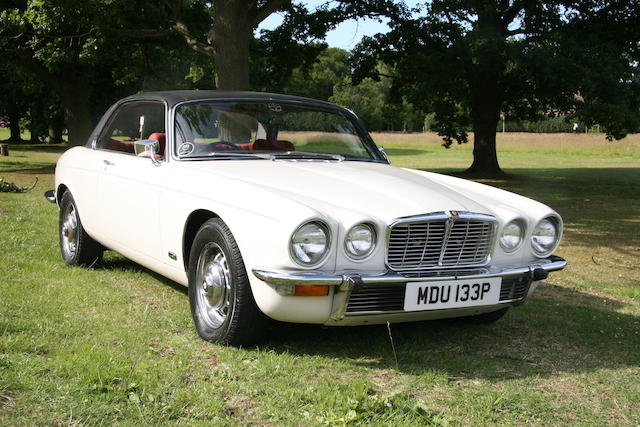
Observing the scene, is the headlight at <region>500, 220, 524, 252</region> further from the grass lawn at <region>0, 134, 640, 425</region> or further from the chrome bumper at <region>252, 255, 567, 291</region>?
the grass lawn at <region>0, 134, 640, 425</region>

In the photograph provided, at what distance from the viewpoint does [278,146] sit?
534 centimetres

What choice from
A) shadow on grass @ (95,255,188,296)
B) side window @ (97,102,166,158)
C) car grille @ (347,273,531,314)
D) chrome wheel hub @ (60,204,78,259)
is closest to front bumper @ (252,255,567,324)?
car grille @ (347,273,531,314)

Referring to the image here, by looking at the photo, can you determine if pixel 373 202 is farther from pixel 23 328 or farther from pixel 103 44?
pixel 103 44

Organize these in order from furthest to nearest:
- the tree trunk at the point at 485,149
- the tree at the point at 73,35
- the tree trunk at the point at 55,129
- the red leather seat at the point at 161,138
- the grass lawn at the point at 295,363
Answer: the tree trunk at the point at 55,129, the tree trunk at the point at 485,149, the tree at the point at 73,35, the red leather seat at the point at 161,138, the grass lawn at the point at 295,363

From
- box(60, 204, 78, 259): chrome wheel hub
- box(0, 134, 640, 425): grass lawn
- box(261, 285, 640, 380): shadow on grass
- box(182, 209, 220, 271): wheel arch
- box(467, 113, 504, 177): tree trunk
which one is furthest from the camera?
box(467, 113, 504, 177): tree trunk

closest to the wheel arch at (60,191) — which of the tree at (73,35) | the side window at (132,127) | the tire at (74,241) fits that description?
the tire at (74,241)

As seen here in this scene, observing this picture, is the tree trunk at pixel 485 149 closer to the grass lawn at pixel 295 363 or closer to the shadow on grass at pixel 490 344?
the grass lawn at pixel 295 363

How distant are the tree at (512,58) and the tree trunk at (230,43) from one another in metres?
6.81

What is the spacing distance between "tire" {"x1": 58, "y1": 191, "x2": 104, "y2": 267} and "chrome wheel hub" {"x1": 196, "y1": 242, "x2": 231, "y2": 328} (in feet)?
6.99

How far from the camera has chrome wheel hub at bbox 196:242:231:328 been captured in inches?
165

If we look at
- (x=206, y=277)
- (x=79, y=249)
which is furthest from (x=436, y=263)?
(x=79, y=249)

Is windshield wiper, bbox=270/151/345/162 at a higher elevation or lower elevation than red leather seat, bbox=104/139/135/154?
higher

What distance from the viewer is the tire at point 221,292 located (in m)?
3.96

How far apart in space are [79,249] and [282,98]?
2.19 metres
